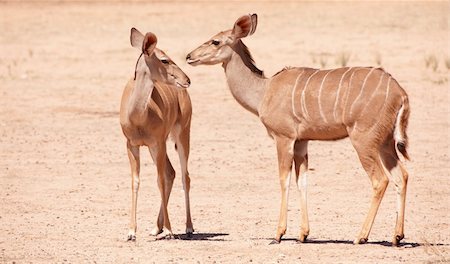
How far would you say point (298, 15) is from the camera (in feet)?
117

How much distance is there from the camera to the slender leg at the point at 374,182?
33.3 feet

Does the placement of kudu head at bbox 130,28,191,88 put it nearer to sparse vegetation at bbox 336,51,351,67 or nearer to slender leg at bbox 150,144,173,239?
slender leg at bbox 150,144,173,239

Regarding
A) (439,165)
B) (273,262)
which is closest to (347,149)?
(439,165)

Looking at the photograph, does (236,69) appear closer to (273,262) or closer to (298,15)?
(273,262)

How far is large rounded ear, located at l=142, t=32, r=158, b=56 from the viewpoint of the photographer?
10.7 meters

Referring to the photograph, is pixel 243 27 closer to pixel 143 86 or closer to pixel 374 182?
pixel 143 86

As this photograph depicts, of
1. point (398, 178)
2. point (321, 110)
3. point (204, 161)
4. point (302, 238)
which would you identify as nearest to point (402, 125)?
point (398, 178)

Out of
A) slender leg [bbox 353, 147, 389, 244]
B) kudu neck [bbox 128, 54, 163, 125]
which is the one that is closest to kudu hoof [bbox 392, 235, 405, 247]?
slender leg [bbox 353, 147, 389, 244]

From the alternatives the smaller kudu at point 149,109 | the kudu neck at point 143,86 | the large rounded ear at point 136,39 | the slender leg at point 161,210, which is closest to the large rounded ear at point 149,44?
the smaller kudu at point 149,109

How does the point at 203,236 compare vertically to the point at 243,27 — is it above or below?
below

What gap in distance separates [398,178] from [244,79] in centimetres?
188

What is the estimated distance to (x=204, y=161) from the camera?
15.7 m

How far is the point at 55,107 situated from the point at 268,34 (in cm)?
1160

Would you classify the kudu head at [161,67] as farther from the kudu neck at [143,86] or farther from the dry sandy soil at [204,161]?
the dry sandy soil at [204,161]
